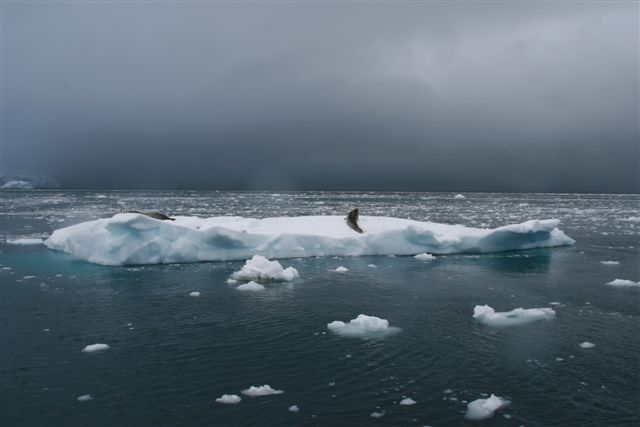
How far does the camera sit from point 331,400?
6.88 metres

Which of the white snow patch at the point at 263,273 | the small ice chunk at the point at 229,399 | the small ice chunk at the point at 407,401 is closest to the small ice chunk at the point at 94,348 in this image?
the small ice chunk at the point at 229,399

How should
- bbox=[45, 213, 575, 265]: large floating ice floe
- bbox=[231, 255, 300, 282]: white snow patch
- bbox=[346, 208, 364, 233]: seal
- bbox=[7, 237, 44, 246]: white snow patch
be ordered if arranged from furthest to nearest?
bbox=[7, 237, 44, 246]: white snow patch, bbox=[346, 208, 364, 233]: seal, bbox=[45, 213, 575, 265]: large floating ice floe, bbox=[231, 255, 300, 282]: white snow patch

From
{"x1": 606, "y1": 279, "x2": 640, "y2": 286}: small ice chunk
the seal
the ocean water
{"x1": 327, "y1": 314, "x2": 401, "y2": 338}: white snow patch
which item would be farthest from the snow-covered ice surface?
the seal

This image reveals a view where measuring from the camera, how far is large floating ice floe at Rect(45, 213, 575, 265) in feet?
59.7

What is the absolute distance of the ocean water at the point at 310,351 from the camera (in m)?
6.57

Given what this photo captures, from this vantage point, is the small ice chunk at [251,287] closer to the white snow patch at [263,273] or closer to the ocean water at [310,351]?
the ocean water at [310,351]

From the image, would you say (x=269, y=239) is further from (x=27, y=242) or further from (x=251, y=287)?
(x=27, y=242)

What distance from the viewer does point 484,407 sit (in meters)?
6.55

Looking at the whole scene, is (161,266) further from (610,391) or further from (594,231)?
(594,231)

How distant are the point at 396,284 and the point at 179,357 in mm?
7969

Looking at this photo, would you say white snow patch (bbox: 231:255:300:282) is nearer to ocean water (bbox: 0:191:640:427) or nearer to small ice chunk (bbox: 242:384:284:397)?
ocean water (bbox: 0:191:640:427)

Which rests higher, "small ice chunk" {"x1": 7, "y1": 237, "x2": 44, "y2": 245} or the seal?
→ the seal

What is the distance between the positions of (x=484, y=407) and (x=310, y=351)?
3370 millimetres

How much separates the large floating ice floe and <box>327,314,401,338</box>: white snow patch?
9.61 metres
